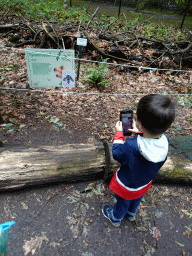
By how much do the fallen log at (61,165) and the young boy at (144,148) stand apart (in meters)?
0.72

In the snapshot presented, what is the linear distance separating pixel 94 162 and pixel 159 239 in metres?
1.33

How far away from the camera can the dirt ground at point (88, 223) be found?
2.02m

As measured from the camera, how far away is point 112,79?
224 inches

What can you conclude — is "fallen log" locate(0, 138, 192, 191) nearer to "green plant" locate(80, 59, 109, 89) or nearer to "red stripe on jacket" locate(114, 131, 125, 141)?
"red stripe on jacket" locate(114, 131, 125, 141)

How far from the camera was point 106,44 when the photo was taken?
6.55 m

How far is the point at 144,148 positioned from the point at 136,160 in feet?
0.56

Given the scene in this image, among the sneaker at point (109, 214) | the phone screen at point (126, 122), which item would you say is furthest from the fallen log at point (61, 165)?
the phone screen at point (126, 122)

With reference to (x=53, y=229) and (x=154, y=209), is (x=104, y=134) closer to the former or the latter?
(x=154, y=209)

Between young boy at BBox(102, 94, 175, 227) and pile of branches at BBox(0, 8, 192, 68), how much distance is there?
516 cm

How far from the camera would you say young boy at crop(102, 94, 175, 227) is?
4.35ft

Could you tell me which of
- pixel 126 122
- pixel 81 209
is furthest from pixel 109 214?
pixel 126 122

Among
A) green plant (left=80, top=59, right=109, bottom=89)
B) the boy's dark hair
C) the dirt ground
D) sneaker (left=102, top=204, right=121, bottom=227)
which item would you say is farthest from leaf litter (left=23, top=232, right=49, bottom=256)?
green plant (left=80, top=59, right=109, bottom=89)

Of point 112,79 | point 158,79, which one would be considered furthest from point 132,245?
point 158,79

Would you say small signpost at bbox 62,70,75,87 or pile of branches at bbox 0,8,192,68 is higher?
pile of branches at bbox 0,8,192,68
